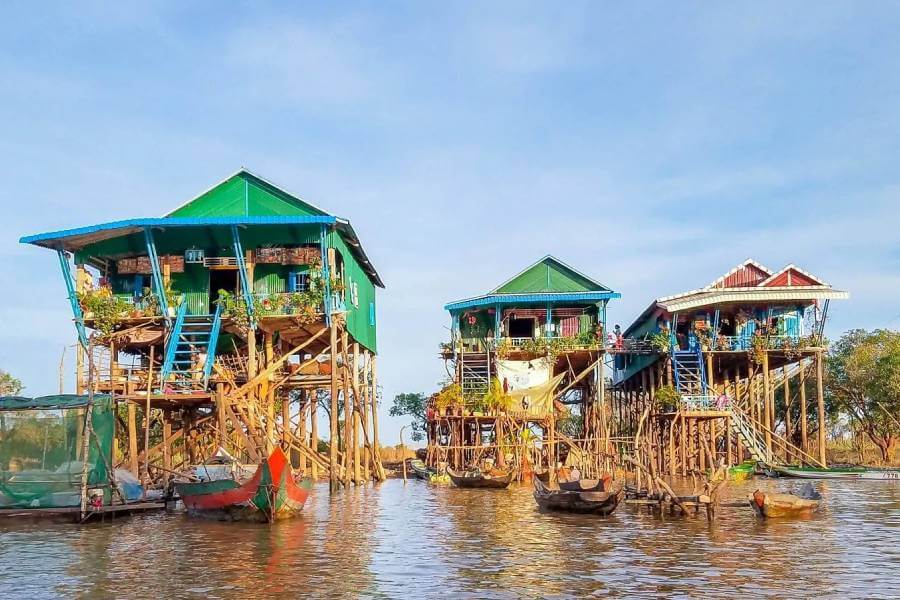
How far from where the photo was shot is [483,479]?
35156mm

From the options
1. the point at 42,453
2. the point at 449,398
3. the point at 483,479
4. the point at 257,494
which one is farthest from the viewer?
the point at 449,398

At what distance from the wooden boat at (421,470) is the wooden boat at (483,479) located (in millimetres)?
3927

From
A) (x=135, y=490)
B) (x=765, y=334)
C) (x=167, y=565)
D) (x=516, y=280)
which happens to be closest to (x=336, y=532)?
(x=167, y=565)

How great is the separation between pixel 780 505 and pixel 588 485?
4.52 m

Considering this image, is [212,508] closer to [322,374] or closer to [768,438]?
[322,374]

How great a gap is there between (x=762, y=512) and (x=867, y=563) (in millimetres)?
5958

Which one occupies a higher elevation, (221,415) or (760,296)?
(760,296)

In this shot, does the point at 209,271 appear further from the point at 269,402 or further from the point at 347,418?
the point at 347,418

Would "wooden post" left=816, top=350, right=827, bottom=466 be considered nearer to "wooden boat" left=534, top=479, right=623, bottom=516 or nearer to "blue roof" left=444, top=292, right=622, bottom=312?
"blue roof" left=444, top=292, right=622, bottom=312

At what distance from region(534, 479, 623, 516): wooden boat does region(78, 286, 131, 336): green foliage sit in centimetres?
1496

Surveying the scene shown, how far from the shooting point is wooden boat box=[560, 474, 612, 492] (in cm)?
2344

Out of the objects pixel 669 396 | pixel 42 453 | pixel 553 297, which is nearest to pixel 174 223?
pixel 42 453

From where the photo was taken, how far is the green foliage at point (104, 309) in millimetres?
30997

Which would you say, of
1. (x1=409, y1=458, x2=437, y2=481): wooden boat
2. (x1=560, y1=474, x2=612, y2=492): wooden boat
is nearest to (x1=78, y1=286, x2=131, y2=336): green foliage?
(x1=409, y1=458, x2=437, y2=481): wooden boat
